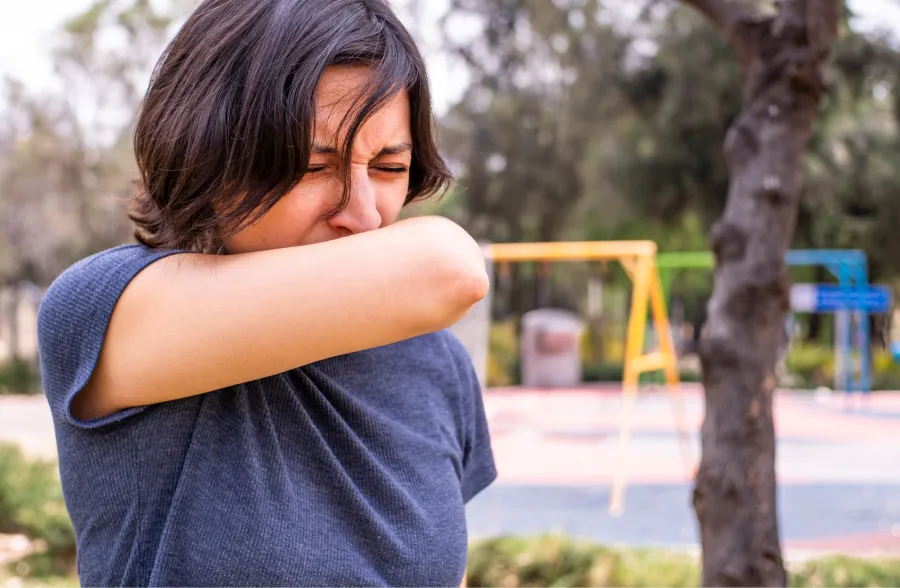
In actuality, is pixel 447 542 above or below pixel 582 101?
below

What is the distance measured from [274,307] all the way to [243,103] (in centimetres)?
22

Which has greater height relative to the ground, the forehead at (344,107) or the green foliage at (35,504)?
the forehead at (344,107)

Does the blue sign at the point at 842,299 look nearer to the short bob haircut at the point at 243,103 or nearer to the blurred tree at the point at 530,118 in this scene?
the blurred tree at the point at 530,118

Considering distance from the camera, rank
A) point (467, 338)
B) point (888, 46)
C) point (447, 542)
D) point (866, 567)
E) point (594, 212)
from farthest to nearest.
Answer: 1. point (594, 212)
2. point (888, 46)
3. point (467, 338)
4. point (866, 567)
5. point (447, 542)

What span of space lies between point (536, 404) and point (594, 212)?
399cm

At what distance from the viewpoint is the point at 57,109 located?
16219 mm

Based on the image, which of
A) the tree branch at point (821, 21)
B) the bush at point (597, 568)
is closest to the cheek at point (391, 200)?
the tree branch at point (821, 21)

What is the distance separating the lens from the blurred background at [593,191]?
379 inches

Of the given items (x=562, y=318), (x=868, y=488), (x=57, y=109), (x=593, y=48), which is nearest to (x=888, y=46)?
(x=593, y=48)

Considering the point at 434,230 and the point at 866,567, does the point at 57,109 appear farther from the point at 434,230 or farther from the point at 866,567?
the point at 434,230

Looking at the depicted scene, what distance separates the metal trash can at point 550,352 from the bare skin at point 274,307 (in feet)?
51.5

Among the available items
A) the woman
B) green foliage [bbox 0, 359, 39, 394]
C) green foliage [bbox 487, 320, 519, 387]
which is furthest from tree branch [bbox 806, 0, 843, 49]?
green foliage [bbox 0, 359, 39, 394]

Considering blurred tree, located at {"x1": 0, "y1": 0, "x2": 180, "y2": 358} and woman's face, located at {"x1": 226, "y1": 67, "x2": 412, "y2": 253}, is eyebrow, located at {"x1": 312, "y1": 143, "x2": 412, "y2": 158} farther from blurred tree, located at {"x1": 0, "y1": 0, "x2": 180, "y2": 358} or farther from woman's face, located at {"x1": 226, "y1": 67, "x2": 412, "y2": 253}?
blurred tree, located at {"x1": 0, "y1": 0, "x2": 180, "y2": 358}

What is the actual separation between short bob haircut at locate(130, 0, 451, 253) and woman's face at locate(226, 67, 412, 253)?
1 cm
